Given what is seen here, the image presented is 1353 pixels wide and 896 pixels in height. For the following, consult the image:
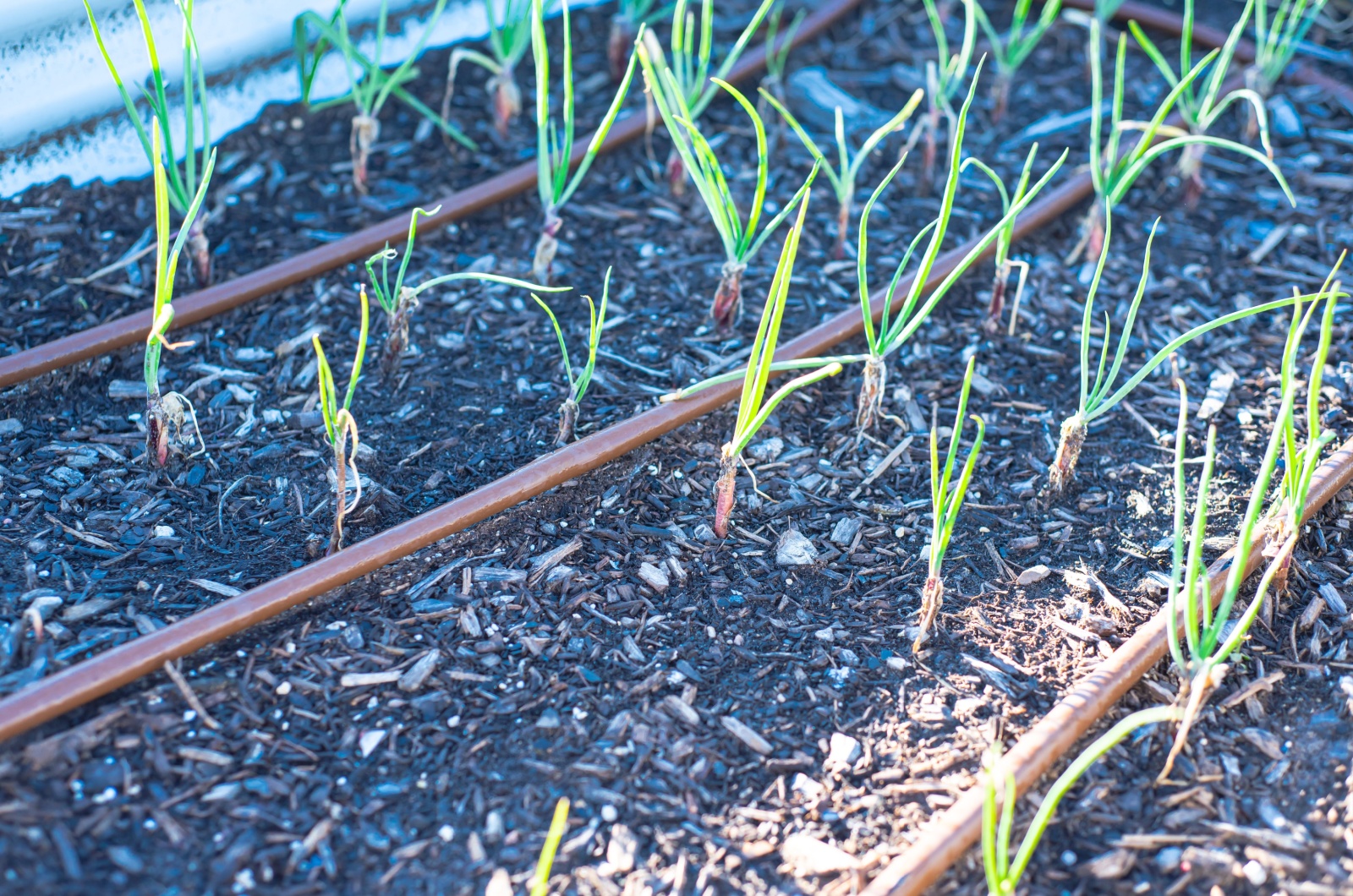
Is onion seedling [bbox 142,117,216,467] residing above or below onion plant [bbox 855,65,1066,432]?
above

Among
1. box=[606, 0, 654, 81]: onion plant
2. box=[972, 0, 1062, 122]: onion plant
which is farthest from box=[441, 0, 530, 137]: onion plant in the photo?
box=[972, 0, 1062, 122]: onion plant

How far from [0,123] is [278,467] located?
40.7 inches

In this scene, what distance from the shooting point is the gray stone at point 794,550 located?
174 centimetres

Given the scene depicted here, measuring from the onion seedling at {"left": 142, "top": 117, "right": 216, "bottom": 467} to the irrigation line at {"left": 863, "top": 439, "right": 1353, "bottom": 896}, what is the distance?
118 centimetres

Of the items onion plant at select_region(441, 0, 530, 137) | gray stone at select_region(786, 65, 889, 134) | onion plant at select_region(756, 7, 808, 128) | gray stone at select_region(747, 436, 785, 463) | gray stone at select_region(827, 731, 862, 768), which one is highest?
onion plant at select_region(441, 0, 530, 137)

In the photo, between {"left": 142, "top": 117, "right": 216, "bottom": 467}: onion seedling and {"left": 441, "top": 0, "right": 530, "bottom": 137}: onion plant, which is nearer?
{"left": 142, "top": 117, "right": 216, "bottom": 467}: onion seedling

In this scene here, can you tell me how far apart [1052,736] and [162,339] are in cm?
135

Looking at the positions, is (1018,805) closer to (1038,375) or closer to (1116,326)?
(1038,375)

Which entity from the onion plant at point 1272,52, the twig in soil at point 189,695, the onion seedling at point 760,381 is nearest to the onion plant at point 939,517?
the onion seedling at point 760,381

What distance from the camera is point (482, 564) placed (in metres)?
1.68

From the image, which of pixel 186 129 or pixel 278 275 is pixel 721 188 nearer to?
pixel 278 275

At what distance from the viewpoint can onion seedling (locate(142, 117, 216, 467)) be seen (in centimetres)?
154

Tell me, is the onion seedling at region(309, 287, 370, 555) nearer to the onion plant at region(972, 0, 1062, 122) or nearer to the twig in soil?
the twig in soil

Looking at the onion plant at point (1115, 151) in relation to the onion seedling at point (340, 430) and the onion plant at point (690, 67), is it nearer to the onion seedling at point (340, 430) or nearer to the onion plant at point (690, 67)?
the onion plant at point (690, 67)
